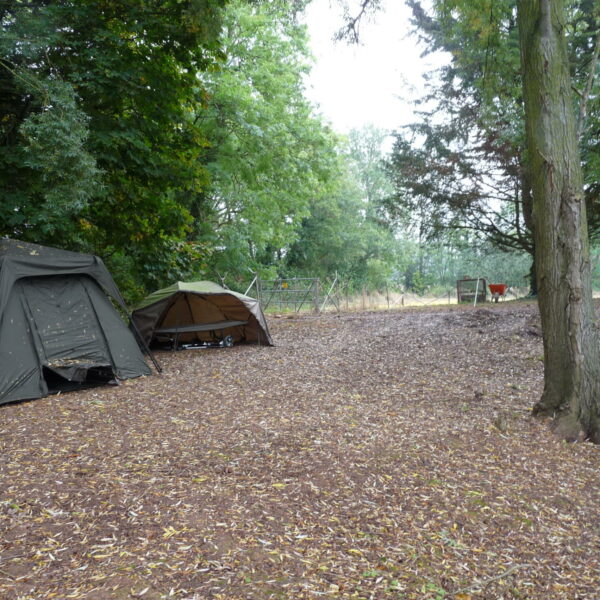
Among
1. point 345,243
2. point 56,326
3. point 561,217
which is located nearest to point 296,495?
point 561,217

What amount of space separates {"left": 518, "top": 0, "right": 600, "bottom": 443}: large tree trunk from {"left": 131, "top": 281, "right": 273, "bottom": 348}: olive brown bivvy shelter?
6.12 meters

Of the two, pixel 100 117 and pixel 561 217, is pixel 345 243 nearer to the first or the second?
pixel 100 117

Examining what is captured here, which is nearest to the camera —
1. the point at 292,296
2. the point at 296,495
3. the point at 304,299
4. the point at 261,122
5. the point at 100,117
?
the point at 296,495

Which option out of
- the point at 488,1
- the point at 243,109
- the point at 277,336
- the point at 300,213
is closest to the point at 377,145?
the point at 300,213

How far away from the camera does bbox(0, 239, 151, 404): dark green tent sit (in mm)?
6566

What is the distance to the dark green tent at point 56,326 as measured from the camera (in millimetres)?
6566

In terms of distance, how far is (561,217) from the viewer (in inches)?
207

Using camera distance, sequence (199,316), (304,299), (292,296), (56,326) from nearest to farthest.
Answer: (56,326)
(199,316)
(304,299)
(292,296)

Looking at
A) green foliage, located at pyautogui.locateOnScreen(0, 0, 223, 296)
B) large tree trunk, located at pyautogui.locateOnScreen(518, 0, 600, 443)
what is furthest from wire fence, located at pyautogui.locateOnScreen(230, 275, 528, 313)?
large tree trunk, located at pyautogui.locateOnScreen(518, 0, 600, 443)

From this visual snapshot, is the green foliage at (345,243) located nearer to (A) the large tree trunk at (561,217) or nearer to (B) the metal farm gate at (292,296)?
(B) the metal farm gate at (292,296)

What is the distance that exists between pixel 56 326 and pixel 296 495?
460 centimetres

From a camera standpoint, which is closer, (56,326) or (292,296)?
(56,326)

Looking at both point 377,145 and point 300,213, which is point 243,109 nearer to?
point 300,213

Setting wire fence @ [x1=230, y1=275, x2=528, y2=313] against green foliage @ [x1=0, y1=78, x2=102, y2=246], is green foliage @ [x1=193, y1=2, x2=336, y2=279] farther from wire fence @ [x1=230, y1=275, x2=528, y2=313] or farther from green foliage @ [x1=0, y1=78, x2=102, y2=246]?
green foliage @ [x1=0, y1=78, x2=102, y2=246]
